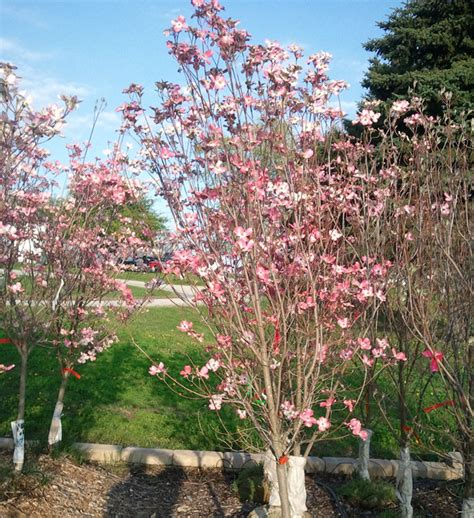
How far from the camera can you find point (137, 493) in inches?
190

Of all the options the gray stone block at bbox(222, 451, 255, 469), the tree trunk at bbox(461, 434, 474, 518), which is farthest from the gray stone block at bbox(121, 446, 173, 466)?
the tree trunk at bbox(461, 434, 474, 518)

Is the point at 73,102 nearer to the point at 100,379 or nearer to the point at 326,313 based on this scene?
the point at 326,313

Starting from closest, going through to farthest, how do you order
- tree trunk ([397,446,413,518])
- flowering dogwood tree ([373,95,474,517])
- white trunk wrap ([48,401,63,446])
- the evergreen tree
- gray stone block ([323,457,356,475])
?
1. flowering dogwood tree ([373,95,474,517])
2. tree trunk ([397,446,413,518])
3. white trunk wrap ([48,401,63,446])
4. gray stone block ([323,457,356,475])
5. the evergreen tree

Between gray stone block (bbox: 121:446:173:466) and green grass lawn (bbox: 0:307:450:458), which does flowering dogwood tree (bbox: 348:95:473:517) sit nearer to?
green grass lawn (bbox: 0:307:450:458)

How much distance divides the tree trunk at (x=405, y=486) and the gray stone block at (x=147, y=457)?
7.02 feet

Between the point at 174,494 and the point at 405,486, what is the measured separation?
1.91 m

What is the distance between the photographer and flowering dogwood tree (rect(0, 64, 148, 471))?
441 cm

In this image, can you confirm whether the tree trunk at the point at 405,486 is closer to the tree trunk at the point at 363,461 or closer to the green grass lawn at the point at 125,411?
the tree trunk at the point at 363,461

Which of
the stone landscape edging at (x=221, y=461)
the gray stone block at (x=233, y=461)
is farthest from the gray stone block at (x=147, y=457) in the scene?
the gray stone block at (x=233, y=461)

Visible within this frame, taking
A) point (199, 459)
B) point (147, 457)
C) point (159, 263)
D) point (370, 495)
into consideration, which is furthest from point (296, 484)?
point (147, 457)

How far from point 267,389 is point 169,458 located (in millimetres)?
3045

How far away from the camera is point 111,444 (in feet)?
18.3

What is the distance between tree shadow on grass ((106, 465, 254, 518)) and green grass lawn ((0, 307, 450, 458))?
0.35m

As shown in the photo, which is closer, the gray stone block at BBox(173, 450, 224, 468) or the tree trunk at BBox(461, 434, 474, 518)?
the tree trunk at BBox(461, 434, 474, 518)
